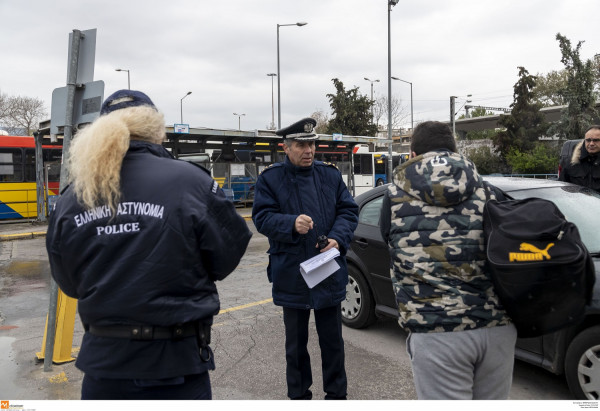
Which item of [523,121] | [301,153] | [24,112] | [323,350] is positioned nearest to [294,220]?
[301,153]

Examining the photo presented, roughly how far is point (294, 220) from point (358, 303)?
217 cm

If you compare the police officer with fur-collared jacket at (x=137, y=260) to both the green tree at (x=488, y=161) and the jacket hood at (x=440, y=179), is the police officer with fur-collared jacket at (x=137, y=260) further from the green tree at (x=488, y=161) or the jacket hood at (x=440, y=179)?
the green tree at (x=488, y=161)

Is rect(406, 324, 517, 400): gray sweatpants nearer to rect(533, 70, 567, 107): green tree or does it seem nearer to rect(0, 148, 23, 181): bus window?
rect(0, 148, 23, 181): bus window

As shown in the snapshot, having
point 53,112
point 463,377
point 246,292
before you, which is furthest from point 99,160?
point 246,292

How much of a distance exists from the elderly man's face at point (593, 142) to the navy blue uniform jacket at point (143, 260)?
4.36 m

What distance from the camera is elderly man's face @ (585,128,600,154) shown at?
467 cm

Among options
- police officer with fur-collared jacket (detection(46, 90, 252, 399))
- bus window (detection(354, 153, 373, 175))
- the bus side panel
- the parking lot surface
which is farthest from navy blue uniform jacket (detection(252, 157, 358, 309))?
bus window (detection(354, 153, 373, 175))

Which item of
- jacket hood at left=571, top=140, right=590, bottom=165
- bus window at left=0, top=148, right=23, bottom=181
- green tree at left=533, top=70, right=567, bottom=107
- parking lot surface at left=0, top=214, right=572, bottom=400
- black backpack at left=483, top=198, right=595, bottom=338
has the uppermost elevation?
green tree at left=533, top=70, right=567, bottom=107

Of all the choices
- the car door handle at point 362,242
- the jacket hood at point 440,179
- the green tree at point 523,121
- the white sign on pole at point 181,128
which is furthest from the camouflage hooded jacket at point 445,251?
the green tree at point 523,121

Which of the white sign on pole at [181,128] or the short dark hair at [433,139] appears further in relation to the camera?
the white sign on pole at [181,128]

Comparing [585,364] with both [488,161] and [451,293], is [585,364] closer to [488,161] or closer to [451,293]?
[451,293]

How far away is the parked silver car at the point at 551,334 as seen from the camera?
9.74ft

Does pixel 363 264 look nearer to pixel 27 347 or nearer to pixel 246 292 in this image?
pixel 246 292

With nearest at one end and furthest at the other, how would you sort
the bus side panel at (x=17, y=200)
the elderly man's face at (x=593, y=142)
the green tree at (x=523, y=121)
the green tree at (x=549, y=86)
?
the elderly man's face at (x=593, y=142)
the bus side panel at (x=17, y=200)
the green tree at (x=523, y=121)
the green tree at (x=549, y=86)
